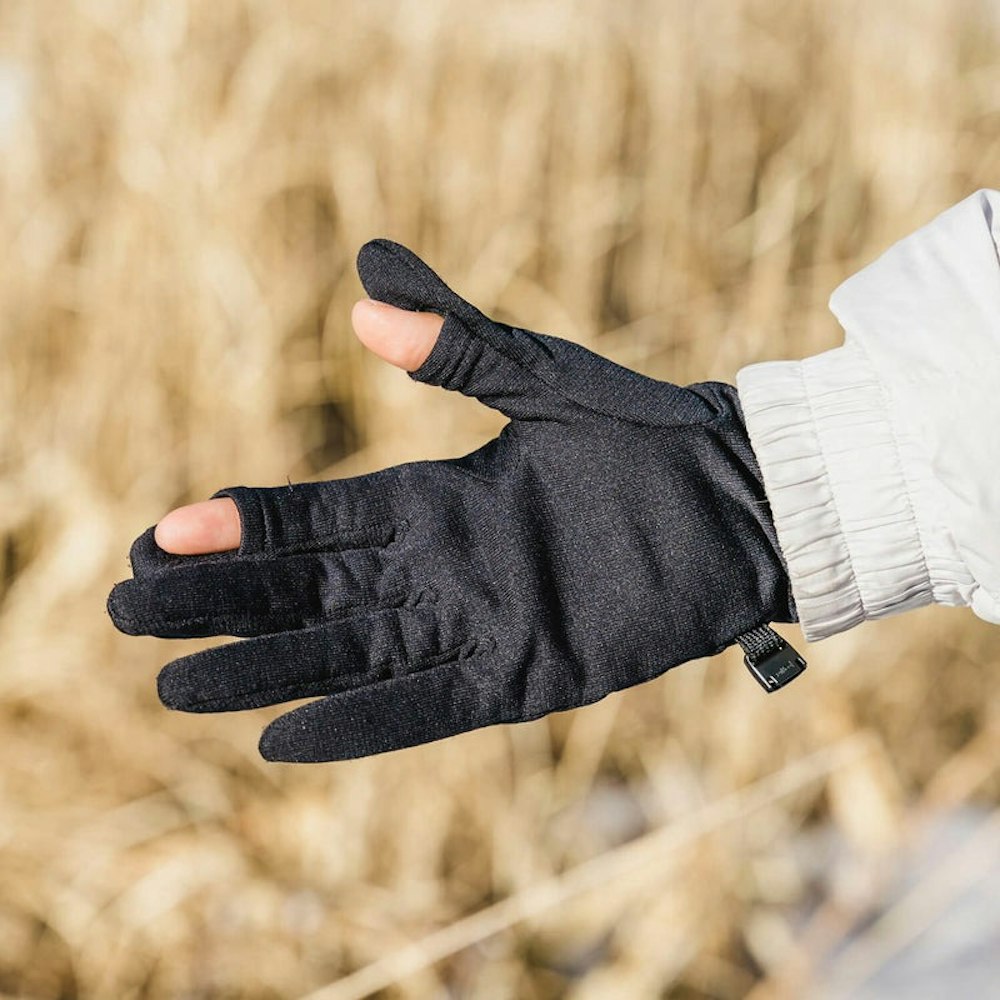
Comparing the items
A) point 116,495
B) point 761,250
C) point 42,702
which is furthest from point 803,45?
point 42,702

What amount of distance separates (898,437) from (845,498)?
2.8 inches

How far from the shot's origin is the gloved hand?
1.01 metres

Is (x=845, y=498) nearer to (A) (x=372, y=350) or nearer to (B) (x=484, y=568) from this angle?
(B) (x=484, y=568)

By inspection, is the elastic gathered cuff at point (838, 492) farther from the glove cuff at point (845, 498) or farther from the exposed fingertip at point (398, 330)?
the exposed fingertip at point (398, 330)

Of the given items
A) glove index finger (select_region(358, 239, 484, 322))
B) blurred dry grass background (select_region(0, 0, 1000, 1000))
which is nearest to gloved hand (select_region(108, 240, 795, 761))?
glove index finger (select_region(358, 239, 484, 322))

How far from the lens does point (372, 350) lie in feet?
3.40

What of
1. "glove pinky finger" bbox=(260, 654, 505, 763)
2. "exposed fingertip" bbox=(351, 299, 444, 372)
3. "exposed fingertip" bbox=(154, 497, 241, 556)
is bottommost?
"glove pinky finger" bbox=(260, 654, 505, 763)

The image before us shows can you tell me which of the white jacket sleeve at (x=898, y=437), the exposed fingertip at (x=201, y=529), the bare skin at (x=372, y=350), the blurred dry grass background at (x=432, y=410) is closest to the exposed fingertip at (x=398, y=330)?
the bare skin at (x=372, y=350)

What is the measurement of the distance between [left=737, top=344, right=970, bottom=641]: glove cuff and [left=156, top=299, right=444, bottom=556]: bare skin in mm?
317

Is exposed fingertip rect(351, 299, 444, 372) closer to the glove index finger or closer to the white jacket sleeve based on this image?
the glove index finger

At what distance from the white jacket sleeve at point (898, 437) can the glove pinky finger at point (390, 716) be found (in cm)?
31

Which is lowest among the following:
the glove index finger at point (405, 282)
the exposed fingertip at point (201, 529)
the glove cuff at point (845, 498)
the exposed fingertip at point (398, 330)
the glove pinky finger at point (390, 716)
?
the glove pinky finger at point (390, 716)

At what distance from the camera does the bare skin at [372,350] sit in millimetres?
1029

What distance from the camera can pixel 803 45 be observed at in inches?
79.5
